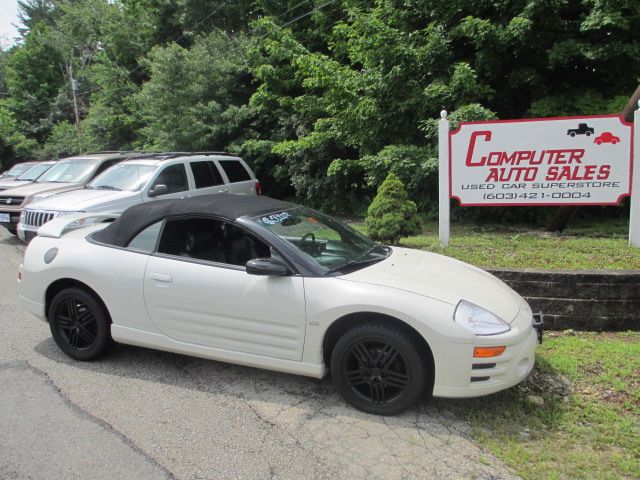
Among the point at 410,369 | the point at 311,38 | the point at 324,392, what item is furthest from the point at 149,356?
the point at 311,38

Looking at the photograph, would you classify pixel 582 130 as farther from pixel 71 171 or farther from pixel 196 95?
pixel 196 95

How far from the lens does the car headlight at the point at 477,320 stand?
3365 mm

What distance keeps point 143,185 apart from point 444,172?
5.26 meters

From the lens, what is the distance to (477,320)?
3.44 m

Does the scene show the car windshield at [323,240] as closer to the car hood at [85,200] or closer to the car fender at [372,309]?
the car fender at [372,309]

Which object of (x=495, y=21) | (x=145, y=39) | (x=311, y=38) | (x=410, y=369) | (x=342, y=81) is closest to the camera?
(x=410, y=369)

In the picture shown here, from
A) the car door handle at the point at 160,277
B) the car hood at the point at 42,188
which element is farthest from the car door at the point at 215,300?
the car hood at the point at 42,188

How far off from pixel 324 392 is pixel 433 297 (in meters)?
1.17

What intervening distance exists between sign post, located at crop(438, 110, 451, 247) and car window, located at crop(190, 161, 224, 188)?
15.9 feet

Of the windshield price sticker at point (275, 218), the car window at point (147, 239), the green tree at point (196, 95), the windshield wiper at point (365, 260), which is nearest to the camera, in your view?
the windshield wiper at point (365, 260)


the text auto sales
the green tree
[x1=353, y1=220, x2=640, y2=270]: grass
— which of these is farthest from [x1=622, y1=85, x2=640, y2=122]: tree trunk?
the green tree

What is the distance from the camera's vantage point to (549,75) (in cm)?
987

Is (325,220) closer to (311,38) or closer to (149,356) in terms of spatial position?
(149,356)

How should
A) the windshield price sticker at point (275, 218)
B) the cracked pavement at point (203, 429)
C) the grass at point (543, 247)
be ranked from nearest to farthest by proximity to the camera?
the cracked pavement at point (203, 429) < the windshield price sticker at point (275, 218) < the grass at point (543, 247)
